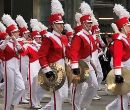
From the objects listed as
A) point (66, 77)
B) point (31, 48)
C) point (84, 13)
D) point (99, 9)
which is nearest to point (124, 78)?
point (66, 77)

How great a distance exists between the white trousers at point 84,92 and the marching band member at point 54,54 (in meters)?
0.96

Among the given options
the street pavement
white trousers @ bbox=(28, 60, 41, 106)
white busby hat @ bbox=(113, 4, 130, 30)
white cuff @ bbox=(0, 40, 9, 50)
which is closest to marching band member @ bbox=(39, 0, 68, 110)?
white busby hat @ bbox=(113, 4, 130, 30)

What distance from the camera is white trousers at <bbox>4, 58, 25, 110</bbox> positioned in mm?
10727

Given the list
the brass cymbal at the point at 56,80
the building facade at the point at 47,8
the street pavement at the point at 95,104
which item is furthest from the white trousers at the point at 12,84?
the building facade at the point at 47,8

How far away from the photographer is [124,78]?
30.6ft

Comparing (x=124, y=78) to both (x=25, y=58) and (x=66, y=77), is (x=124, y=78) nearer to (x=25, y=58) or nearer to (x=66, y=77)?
(x=66, y=77)

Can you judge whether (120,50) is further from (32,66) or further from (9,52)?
(32,66)

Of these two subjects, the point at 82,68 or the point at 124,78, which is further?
the point at 82,68

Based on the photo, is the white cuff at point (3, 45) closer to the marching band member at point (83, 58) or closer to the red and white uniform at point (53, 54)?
the marching band member at point (83, 58)

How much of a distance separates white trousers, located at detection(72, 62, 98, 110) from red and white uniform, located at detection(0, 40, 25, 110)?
1245 mm

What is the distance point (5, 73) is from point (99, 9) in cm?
1263

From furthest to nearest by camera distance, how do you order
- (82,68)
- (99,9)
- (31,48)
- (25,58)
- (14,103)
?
(99,9) < (25,58) < (31,48) < (14,103) < (82,68)

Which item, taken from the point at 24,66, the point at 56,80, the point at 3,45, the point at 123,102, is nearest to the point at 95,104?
the point at 24,66

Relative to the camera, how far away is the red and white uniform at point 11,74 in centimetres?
1073
